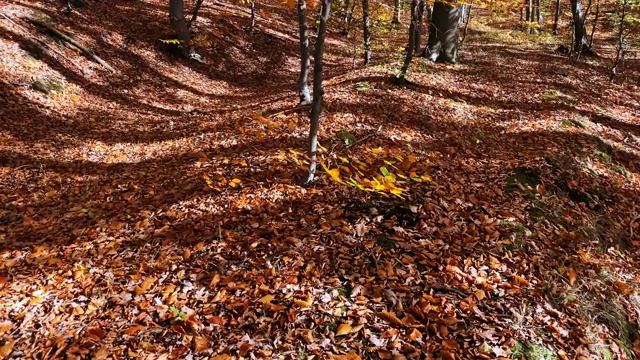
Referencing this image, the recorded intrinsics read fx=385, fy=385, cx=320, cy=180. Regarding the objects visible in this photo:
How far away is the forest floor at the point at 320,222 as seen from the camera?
12.1 ft

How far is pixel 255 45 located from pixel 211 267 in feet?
53.5

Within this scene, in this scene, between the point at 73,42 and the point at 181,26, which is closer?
the point at 73,42

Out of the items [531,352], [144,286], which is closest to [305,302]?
[144,286]

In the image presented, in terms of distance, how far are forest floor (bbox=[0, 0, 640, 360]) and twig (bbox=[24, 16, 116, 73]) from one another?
2.21 ft

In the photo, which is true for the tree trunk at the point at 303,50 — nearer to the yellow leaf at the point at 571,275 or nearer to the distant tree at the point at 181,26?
the yellow leaf at the point at 571,275

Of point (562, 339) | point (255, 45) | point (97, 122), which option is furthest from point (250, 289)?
point (255, 45)

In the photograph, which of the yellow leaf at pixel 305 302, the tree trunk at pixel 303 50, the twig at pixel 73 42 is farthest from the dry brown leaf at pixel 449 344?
the twig at pixel 73 42

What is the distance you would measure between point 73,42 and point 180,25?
402 cm

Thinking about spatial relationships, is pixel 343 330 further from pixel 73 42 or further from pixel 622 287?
pixel 73 42

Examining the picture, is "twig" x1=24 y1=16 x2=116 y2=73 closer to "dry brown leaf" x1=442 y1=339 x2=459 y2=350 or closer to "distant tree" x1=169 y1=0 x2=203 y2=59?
"distant tree" x1=169 y1=0 x2=203 y2=59

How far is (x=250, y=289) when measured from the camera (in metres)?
4.12

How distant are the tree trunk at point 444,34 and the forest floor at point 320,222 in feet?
8.55

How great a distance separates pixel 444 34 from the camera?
13.3 m

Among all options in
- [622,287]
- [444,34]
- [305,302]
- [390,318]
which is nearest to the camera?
[390,318]
